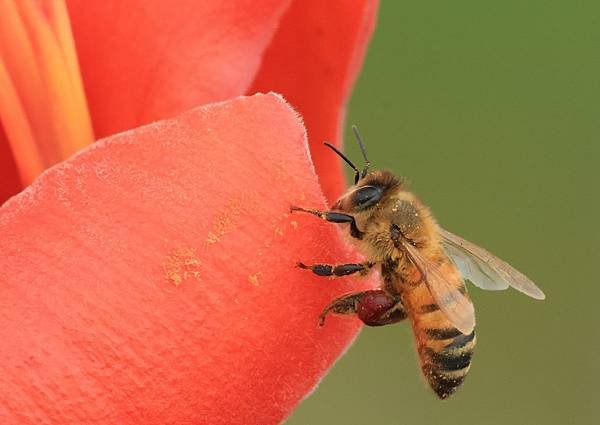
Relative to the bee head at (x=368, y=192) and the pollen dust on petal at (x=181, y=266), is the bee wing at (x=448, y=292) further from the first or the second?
the pollen dust on petal at (x=181, y=266)

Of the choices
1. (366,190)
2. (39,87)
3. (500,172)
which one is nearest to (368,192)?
(366,190)

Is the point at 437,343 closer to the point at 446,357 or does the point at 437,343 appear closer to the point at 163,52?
the point at 446,357

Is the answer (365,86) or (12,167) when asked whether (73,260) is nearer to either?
(12,167)

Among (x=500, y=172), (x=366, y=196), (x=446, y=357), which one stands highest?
(x=366, y=196)

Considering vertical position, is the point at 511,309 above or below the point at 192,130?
below

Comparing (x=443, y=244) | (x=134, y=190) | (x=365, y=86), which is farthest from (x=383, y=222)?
(x=365, y=86)

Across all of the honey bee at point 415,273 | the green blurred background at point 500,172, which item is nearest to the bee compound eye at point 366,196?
the honey bee at point 415,273
